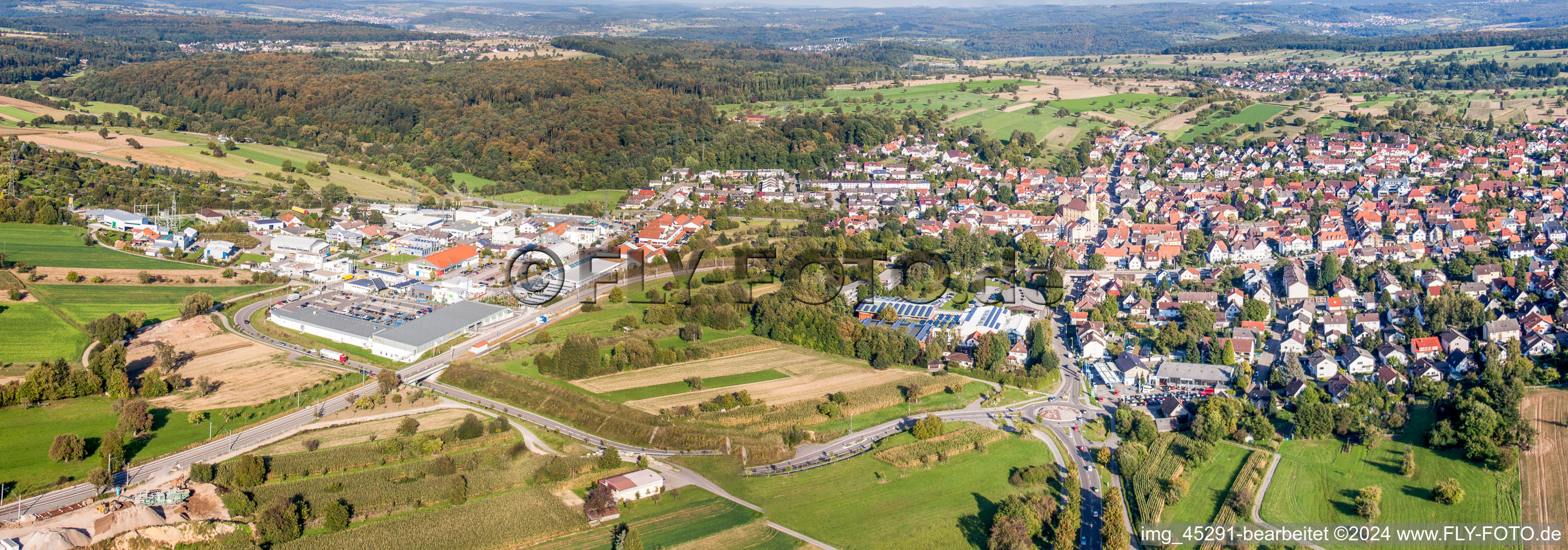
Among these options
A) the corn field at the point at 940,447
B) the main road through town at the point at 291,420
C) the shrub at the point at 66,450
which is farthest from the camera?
the corn field at the point at 940,447

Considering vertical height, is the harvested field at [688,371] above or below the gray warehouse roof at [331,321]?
below

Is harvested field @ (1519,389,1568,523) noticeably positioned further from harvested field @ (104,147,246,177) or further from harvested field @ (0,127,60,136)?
harvested field @ (0,127,60,136)

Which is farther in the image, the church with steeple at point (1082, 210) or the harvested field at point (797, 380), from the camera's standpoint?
the church with steeple at point (1082, 210)

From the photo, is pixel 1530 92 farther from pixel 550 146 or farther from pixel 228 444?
pixel 228 444

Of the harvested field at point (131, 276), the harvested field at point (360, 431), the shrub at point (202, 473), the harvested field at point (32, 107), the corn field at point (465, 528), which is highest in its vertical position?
the harvested field at point (32, 107)

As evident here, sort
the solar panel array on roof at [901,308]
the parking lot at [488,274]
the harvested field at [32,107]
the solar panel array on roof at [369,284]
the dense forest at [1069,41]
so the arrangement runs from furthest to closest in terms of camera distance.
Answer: the dense forest at [1069,41], the harvested field at [32,107], the parking lot at [488,274], the solar panel array on roof at [369,284], the solar panel array on roof at [901,308]

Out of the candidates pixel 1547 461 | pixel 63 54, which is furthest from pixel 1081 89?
pixel 63 54

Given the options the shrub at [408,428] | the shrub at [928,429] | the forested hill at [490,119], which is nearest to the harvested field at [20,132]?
the forested hill at [490,119]

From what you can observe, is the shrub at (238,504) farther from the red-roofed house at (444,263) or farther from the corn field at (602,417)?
the red-roofed house at (444,263)
